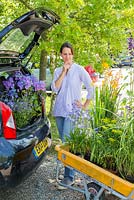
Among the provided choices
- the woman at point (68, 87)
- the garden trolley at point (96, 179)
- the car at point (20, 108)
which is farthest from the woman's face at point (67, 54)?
the garden trolley at point (96, 179)

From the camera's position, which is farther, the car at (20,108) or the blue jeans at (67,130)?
the blue jeans at (67,130)

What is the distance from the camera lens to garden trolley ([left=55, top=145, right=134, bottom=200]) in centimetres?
274

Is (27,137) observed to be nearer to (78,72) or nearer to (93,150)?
(93,150)

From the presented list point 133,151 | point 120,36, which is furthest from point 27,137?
point 120,36

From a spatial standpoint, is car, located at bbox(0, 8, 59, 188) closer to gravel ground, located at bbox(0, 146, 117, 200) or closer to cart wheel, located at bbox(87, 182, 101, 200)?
gravel ground, located at bbox(0, 146, 117, 200)

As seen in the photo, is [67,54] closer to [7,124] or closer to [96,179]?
[7,124]

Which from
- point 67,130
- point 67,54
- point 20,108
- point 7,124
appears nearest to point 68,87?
point 67,54

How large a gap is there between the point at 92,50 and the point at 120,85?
117 inches

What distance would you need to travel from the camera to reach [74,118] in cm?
346

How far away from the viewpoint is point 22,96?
12.2ft

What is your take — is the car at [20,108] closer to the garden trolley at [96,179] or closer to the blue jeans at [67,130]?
the blue jeans at [67,130]

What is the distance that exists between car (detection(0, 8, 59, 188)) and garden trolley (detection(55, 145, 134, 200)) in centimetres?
33

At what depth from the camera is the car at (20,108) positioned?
9.89ft

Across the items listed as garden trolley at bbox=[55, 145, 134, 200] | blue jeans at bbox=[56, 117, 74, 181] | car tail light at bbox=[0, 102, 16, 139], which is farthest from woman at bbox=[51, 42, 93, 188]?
car tail light at bbox=[0, 102, 16, 139]
